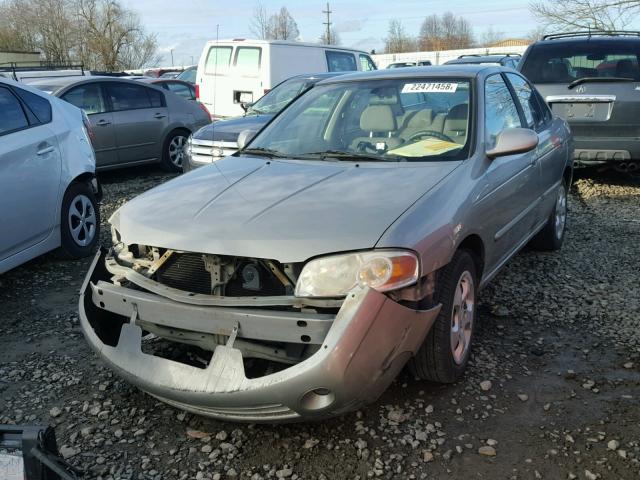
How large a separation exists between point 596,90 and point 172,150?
620 centimetres

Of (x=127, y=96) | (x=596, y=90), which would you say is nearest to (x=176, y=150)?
(x=127, y=96)

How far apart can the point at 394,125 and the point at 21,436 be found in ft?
9.04

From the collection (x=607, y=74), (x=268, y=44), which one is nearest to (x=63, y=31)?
(x=268, y=44)

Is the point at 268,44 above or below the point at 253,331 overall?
above

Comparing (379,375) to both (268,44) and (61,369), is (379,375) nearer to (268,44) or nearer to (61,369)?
(61,369)

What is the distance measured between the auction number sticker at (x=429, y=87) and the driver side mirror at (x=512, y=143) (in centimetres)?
59

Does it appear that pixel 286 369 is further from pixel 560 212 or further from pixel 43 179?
pixel 560 212

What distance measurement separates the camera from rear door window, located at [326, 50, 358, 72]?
13.7 metres

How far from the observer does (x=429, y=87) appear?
4.18 metres

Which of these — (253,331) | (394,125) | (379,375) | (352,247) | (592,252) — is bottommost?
(592,252)

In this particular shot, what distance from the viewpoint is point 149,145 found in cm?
967

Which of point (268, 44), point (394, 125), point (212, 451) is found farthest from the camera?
point (268, 44)

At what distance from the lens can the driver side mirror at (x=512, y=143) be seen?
11.9 feet

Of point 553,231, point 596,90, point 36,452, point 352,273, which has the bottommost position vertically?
point 553,231
